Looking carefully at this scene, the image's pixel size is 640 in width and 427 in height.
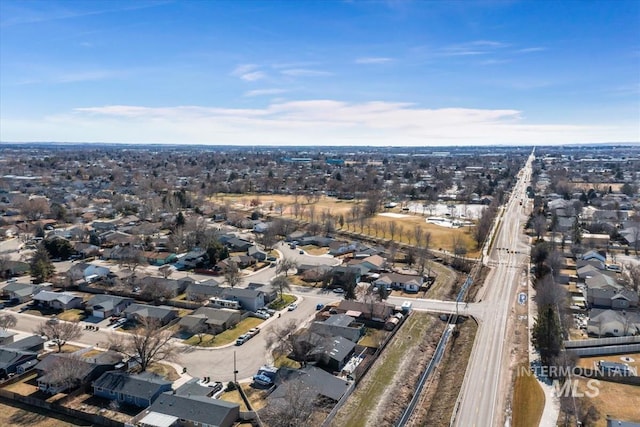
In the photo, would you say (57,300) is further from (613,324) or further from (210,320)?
(613,324)

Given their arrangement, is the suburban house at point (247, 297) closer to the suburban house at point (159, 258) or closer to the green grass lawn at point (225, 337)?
the green grass lawn at point (225, 337)

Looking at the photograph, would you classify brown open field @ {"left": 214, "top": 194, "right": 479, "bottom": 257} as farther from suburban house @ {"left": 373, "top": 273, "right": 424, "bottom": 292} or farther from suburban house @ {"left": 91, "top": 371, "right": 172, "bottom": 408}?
suburban house @ {"left": 91, "top": 371, "right": 172, "bottom": 408}

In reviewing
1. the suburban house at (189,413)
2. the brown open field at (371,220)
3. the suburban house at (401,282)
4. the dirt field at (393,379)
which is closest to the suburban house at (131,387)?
the suburban house at (189,413)

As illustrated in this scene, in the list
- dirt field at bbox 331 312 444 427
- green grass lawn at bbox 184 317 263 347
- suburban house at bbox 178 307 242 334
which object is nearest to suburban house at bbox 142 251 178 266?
suburban house at bbox 178 307 242 334

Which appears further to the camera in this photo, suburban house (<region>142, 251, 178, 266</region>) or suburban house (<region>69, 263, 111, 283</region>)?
suburban house (<region>142, 251, 178, 266</region>)

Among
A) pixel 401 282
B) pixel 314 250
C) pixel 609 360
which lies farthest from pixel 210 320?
pixel 609 360

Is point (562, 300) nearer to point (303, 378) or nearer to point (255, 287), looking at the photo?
point (303, 378)

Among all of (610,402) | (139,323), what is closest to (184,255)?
(139,323)
